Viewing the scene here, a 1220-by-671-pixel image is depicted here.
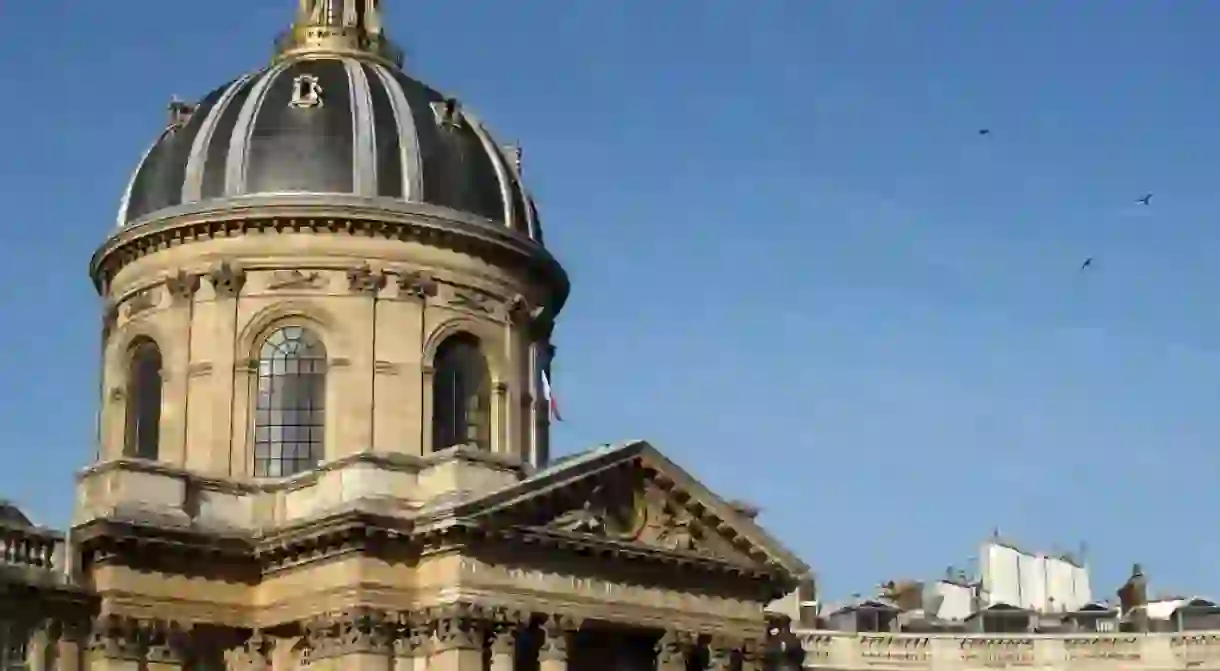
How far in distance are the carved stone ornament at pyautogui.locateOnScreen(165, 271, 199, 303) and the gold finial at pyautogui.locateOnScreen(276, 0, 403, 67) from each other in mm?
7105

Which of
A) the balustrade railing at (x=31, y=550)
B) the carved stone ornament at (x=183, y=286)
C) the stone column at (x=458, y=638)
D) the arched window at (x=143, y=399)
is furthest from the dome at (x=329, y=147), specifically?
the stone column at (x=458, y=638)

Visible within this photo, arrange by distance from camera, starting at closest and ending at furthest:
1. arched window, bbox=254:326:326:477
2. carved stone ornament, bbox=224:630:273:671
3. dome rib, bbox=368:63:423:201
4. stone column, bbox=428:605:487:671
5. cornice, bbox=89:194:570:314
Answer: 1. stone column, bbox=428:605:487:671
2. carved stone ornament, bbox=224:630:273:671
3. arched window, bbox=254:326:326:477
4. cornice, bbox=89:194:570:314
5. dome rib, bbox=368:63:423:201

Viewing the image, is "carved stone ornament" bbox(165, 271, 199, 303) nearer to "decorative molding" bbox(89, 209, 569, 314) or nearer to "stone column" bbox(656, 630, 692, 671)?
"decorative molding" bbox(89, 209, 569, 314)

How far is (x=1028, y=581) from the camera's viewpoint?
6212 cm

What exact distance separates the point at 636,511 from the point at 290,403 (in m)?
7.72

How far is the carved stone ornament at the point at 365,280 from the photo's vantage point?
42.8 metres

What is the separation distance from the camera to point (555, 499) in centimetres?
3806

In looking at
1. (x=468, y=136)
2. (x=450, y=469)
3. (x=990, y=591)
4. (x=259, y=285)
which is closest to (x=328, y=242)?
(x=259, y=285)

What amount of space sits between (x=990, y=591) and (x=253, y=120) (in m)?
27.7

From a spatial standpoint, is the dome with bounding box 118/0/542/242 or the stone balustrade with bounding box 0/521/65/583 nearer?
the stone balustrade with bounding box 0/521/65/583

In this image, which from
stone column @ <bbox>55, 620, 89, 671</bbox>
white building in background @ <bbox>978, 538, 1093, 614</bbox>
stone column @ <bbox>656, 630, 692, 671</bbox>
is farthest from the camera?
white building in background @ <bbox>978, 538, 1093, 614</bbox>

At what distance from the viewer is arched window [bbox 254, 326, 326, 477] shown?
139ft

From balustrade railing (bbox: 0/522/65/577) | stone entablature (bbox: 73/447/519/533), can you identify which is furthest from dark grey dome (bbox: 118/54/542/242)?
balustrade railing (bbox: 0/522/65/577)

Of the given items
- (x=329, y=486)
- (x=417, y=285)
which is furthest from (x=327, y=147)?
(x=329, y=486)
